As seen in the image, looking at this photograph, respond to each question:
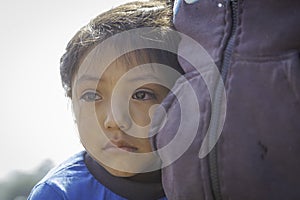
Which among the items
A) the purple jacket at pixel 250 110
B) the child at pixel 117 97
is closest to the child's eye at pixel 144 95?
the child at pixel 117 97

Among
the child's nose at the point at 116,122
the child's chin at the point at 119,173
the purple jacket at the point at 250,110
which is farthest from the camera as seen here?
the child's chin at the point at 119,173

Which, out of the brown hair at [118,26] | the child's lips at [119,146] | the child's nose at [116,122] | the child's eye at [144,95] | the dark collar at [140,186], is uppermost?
the brown hair at [118,26]

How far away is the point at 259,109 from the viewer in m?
0.72

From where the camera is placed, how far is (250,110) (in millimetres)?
727

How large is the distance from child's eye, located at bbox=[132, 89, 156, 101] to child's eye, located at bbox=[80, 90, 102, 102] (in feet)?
0.27

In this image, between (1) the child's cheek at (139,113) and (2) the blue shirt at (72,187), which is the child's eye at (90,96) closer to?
(1) the child's cheek at (139,113)

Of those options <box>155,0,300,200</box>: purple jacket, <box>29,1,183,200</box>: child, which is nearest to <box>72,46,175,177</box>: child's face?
<box>29,1,183,200</box>: child

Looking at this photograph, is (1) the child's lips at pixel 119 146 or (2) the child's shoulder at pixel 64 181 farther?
(2) the child's shoulder at pixel 64 181

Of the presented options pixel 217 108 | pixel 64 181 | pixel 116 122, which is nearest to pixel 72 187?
pixel 64 181

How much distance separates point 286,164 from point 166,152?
0.19 m

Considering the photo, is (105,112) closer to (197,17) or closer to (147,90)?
(147,90)

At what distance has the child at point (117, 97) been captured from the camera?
3.93ft

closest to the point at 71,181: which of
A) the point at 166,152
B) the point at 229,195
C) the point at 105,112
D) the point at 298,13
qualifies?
the point at 105,112

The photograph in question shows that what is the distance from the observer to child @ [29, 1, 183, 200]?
1199mm
